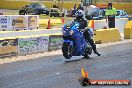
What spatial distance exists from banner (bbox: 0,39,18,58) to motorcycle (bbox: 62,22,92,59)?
2.31 m

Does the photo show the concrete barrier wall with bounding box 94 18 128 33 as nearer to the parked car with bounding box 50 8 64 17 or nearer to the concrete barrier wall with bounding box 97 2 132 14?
the parked car with bounding box 50 8 64 17

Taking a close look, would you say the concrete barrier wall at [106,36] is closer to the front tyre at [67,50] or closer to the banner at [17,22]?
the banner at [17,22]

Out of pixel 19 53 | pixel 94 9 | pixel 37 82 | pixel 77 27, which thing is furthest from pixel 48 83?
pixel 94 9

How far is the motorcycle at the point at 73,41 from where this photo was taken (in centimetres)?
1518

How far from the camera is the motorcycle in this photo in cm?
1518

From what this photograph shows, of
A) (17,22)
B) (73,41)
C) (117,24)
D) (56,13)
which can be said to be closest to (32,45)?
(73,41)

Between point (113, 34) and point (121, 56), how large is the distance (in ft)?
24.0

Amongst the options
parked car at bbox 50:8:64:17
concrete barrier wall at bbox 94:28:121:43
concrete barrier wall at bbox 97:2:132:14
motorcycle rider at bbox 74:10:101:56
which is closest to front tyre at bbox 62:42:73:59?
motorcycle rider at bbox 74:10:101:56

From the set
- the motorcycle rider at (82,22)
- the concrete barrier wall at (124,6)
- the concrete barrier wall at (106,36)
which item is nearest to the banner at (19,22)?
the concrete barrier wall at (106,36)

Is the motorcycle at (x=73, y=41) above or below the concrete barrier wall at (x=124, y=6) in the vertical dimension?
below

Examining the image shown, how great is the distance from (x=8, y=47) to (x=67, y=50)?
2499 mm

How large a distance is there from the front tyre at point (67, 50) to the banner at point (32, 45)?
2.37m

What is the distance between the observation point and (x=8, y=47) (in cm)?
1622

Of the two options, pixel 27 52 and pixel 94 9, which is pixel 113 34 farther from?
pixel 94 9
